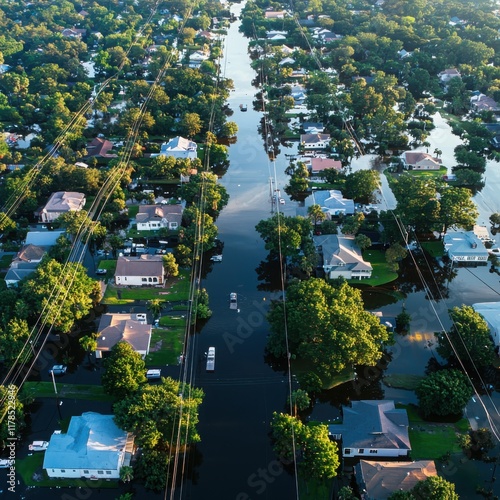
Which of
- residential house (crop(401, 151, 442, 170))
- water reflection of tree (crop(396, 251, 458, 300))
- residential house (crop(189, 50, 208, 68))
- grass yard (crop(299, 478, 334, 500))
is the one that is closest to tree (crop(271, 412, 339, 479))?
grass yard (crop(299, 478, 334, 500))

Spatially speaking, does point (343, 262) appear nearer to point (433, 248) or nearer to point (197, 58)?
point (433, 248)

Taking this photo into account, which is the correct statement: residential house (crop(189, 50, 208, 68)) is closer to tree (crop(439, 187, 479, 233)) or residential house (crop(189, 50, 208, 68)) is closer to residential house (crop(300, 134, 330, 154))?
residential house (crop(300, 134, 330, 154))

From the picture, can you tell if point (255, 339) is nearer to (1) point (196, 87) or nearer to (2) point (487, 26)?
(1) point (196, 87)

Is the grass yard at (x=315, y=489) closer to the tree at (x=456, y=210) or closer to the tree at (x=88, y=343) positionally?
the tree at (x=88, y=343)

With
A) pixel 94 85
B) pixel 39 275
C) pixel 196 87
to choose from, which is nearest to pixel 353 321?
pixel 39 275

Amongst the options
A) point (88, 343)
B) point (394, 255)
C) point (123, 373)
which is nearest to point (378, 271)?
point (394, 255)

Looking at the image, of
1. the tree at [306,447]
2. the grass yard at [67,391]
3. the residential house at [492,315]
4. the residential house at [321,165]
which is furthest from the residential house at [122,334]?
the residential house at [321,165]
